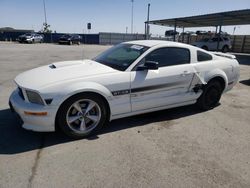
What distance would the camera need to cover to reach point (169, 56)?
4.48 meters

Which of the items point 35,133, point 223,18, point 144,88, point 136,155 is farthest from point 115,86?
point 223,18

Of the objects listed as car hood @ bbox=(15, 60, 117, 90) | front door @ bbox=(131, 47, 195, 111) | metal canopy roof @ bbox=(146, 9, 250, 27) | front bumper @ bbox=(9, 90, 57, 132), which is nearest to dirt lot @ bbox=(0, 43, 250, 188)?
front bumper @ bbox=(9, 90, 57, 132)

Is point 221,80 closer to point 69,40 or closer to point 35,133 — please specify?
point 35,133

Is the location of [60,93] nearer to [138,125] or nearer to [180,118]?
[138,125]

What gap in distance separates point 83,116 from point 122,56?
1.44 m

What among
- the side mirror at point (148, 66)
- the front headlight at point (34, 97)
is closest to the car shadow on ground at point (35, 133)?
the front headlight at point (34, 97)

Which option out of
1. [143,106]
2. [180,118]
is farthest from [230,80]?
[143,106]

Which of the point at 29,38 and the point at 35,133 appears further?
the point at 29,38

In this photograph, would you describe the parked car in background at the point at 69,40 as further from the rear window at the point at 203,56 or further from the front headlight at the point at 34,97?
the front headlight at the point at 34,97

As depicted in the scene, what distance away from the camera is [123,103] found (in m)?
3.92

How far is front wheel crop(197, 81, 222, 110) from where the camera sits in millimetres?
5006

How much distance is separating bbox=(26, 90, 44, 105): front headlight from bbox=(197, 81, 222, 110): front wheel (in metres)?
3.29

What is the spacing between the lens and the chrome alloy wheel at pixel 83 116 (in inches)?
141

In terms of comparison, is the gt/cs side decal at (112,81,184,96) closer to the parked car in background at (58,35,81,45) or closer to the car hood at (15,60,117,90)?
the car hood at (15,60,117,90)
